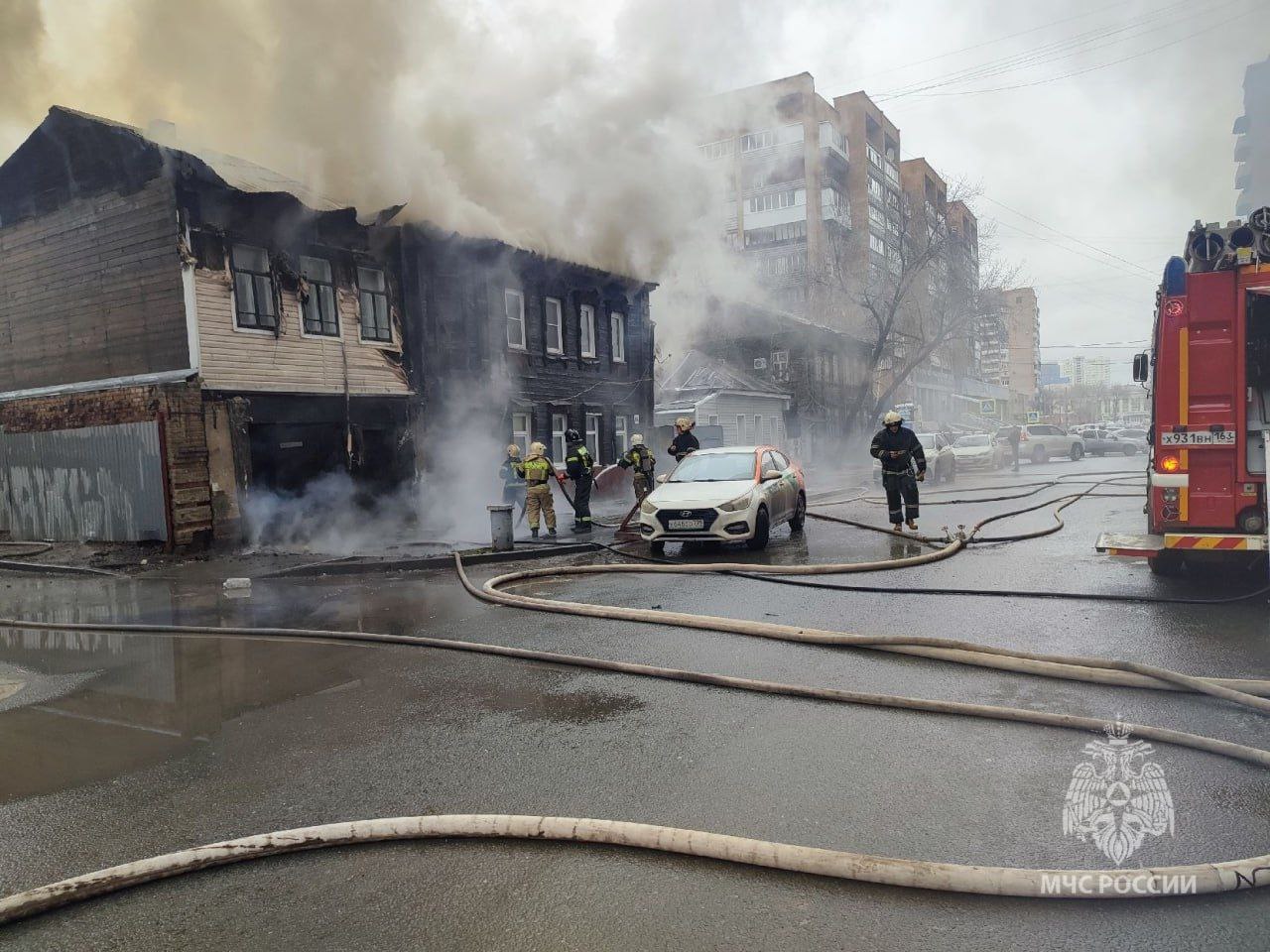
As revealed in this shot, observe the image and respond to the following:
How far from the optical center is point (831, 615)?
7309 mm

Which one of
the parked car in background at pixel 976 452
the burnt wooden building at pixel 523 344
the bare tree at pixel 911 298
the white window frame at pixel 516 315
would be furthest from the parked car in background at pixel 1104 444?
the white window frame at pixel 516 315

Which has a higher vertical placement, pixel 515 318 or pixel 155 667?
pixel 515 318

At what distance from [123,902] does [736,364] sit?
40759 mm

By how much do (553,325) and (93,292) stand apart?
35.9 ft

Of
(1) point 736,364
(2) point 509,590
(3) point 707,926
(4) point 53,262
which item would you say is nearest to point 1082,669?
(3) point 707,926

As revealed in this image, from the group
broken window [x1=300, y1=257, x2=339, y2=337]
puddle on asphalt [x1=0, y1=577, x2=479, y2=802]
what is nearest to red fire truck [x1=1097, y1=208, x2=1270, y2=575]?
puddle on asphalt [x1=0, y1=577, x2=479, y2=802]

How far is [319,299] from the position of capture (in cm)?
1659

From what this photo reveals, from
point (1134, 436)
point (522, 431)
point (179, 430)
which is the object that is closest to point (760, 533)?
point (179, 430)

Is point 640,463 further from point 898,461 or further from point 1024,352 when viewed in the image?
point 1024,352

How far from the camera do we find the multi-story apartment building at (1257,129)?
62031mm

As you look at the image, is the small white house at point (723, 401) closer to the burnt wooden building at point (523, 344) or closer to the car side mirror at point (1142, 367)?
the burnt wooden building at point (523, 344)

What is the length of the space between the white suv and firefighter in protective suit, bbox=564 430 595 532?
2751 centimetres

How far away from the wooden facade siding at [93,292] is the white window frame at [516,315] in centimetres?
858

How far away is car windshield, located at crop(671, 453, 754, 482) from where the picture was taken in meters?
12.2
